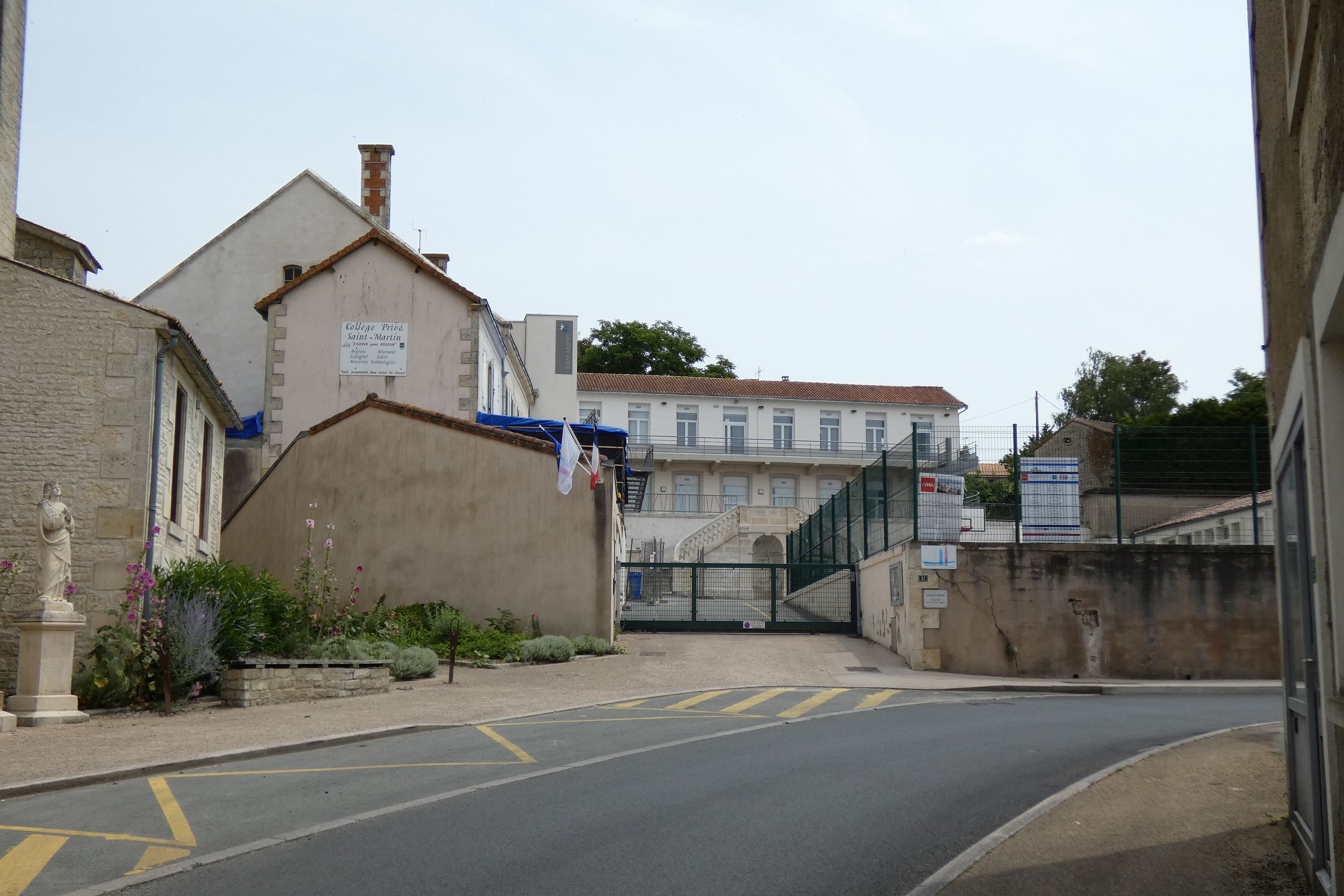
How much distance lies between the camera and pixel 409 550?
78.7 ft

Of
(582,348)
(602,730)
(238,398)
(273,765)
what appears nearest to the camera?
(273,765)

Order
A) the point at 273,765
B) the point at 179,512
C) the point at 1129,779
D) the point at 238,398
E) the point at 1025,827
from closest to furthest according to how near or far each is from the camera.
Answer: the point at 1025,827 < the point at 1129,779 < the point at 273,765 < the point at 179,512 < the point at 238,398

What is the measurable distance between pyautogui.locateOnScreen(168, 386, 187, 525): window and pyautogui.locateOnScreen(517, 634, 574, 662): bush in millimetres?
6086

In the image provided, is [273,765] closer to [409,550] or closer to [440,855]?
[440,855]

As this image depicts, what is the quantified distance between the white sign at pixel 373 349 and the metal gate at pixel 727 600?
7.54 metres

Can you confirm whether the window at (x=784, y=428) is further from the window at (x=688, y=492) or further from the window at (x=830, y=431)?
the window at (x=688, y=492)

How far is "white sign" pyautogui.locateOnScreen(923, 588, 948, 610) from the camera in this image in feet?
70.0

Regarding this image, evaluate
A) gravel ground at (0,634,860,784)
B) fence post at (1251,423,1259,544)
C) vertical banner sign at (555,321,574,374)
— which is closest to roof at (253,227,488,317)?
gravel ground at (0,634,860,784)

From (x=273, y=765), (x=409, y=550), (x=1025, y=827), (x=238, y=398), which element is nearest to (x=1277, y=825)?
(x=1025, y=827)

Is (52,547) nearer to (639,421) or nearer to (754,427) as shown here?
(639,421)

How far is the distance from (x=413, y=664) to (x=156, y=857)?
11.8 metres

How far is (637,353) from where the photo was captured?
254 feet

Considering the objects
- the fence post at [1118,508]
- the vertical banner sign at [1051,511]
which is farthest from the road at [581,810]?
the fence post at [1118,508]

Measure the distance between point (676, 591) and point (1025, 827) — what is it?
22682 millimetres
